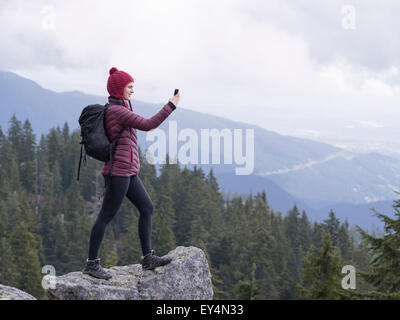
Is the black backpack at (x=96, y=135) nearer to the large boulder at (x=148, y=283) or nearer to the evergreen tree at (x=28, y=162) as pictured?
the large boulder at (x=148, y=283)

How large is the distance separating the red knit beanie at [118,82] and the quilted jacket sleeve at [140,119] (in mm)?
354

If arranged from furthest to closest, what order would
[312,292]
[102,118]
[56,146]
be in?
1. [56,146]
2. [312,292]
3. [102,118]

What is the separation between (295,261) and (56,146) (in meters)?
58.7

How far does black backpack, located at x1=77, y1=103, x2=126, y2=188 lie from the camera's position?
7.21m

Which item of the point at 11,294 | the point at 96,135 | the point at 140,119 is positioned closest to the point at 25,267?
the point at 11,294

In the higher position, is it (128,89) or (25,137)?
(25,137)

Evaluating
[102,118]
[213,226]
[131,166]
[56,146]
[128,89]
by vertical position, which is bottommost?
[213,226]

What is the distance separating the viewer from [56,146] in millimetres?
94312

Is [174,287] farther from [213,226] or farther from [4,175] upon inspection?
[4,175]

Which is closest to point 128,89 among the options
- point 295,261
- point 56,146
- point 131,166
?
point 131,166

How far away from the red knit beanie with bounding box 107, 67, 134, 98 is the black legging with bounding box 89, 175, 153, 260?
158 cm

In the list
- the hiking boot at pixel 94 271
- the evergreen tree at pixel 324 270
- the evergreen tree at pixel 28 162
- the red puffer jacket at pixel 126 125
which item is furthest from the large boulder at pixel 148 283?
the evergreen tree at pixel 28 162

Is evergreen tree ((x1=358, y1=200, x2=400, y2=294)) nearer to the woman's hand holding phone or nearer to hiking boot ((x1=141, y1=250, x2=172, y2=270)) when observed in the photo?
hiking boot ((x1=141, y1=250, x2=172, y2=270))

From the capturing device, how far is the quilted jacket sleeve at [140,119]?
23.1ft
